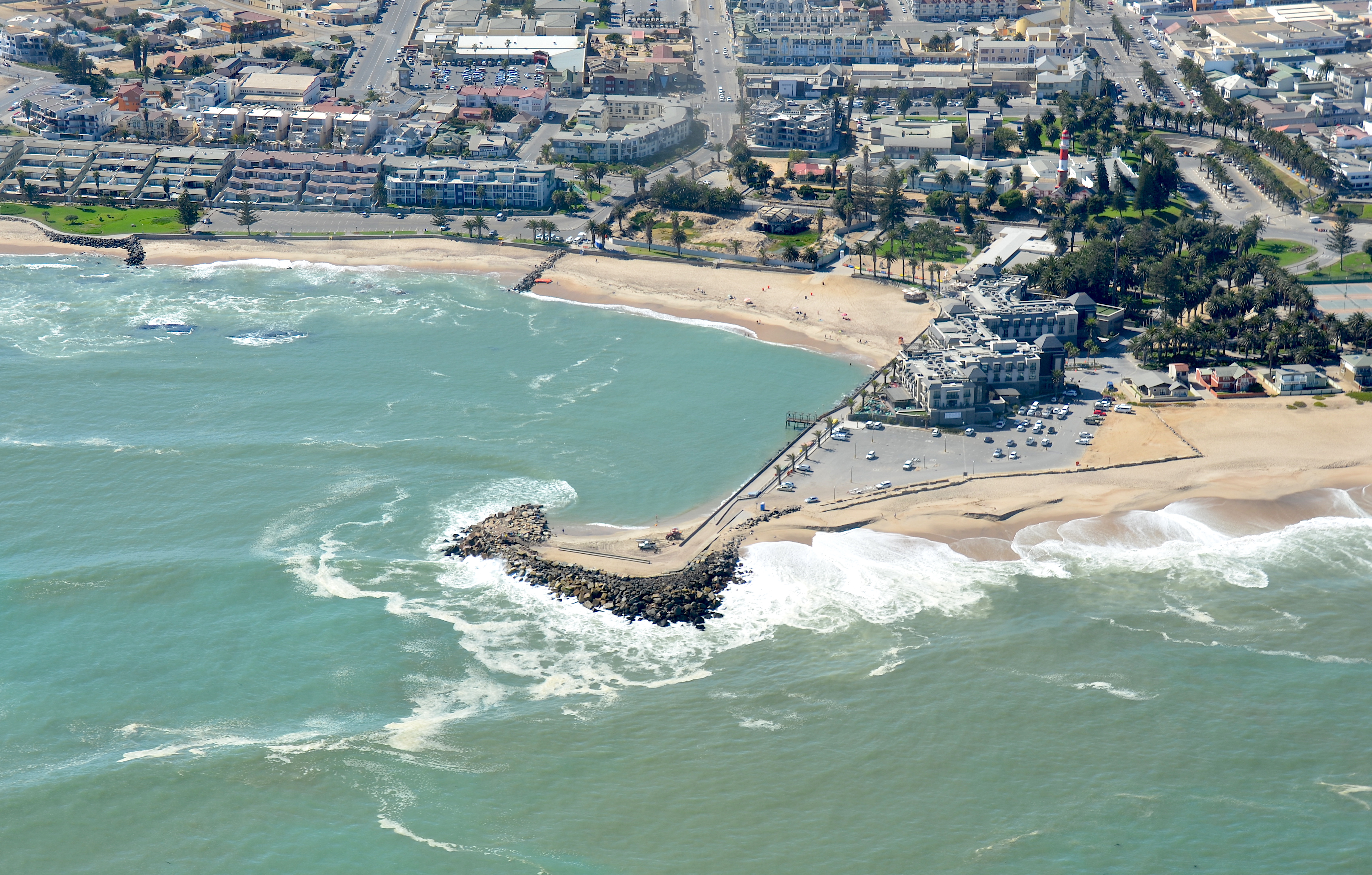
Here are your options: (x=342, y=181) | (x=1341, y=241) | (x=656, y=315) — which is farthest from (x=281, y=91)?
(x=1341, y=241)

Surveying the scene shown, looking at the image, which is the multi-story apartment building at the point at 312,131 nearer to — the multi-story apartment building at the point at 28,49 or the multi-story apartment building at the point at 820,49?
the multi-story apartment building at the point at 28,49

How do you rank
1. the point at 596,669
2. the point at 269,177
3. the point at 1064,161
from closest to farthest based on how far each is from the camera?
the point at 596,669, the point at 1064,161, the point at 269,177

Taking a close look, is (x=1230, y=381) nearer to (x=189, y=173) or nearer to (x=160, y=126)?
(x=189, y=173)

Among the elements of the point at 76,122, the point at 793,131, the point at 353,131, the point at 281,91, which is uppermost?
the point at 281,91

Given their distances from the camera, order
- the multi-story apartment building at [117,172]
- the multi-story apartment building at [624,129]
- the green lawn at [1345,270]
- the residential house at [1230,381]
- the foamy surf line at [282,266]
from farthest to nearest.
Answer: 1. the multi-story apartment building at [624,129]
2. the multi-story apartment building at [117,172]
3. the foamy surf line at [282,266]
4. the green lawn at [1345,270]
5. the residential house at [1230,381]

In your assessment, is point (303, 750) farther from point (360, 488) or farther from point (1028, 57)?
point (1028, 57)

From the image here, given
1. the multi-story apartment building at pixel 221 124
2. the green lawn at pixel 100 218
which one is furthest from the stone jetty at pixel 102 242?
the multi-story apartment building at pixel 221 124

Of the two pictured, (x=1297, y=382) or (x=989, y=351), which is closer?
(x=1297, y=382)
